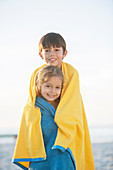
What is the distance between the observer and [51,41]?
10.6 ft

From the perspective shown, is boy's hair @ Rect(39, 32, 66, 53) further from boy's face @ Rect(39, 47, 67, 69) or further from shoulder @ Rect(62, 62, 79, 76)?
shoulder @ Rect(62, 62, 79, 76)

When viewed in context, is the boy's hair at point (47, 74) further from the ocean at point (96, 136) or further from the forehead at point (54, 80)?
the ocean at point (96, 136)

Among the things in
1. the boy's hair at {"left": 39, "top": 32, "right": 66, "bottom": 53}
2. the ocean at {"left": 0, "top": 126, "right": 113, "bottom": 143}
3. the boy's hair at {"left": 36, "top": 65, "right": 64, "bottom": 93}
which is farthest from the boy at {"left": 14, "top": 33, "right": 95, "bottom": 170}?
the ocean at {"left": 0, "top": 126, "right": 113, "bottom": 143}

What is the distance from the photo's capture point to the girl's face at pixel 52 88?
299cm

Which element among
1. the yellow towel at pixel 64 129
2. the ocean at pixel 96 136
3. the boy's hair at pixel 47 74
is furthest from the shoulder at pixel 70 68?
the ocean at pixel 96 136

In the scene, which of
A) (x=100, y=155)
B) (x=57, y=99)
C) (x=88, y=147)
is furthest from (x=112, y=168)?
(x=57, y=99)

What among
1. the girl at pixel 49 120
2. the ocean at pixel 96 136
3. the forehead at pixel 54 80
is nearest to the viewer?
the girl at pixel 49 120

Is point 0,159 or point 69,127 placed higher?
point 69,127

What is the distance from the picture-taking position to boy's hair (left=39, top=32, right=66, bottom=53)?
10.6 feet

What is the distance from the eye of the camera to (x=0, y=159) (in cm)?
765

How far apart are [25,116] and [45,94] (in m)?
0.34

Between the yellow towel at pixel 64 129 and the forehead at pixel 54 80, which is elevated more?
the forehead at pixel 54 80

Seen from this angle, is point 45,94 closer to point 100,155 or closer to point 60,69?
point 60,69

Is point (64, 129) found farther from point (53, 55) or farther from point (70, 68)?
point (53, 55)
